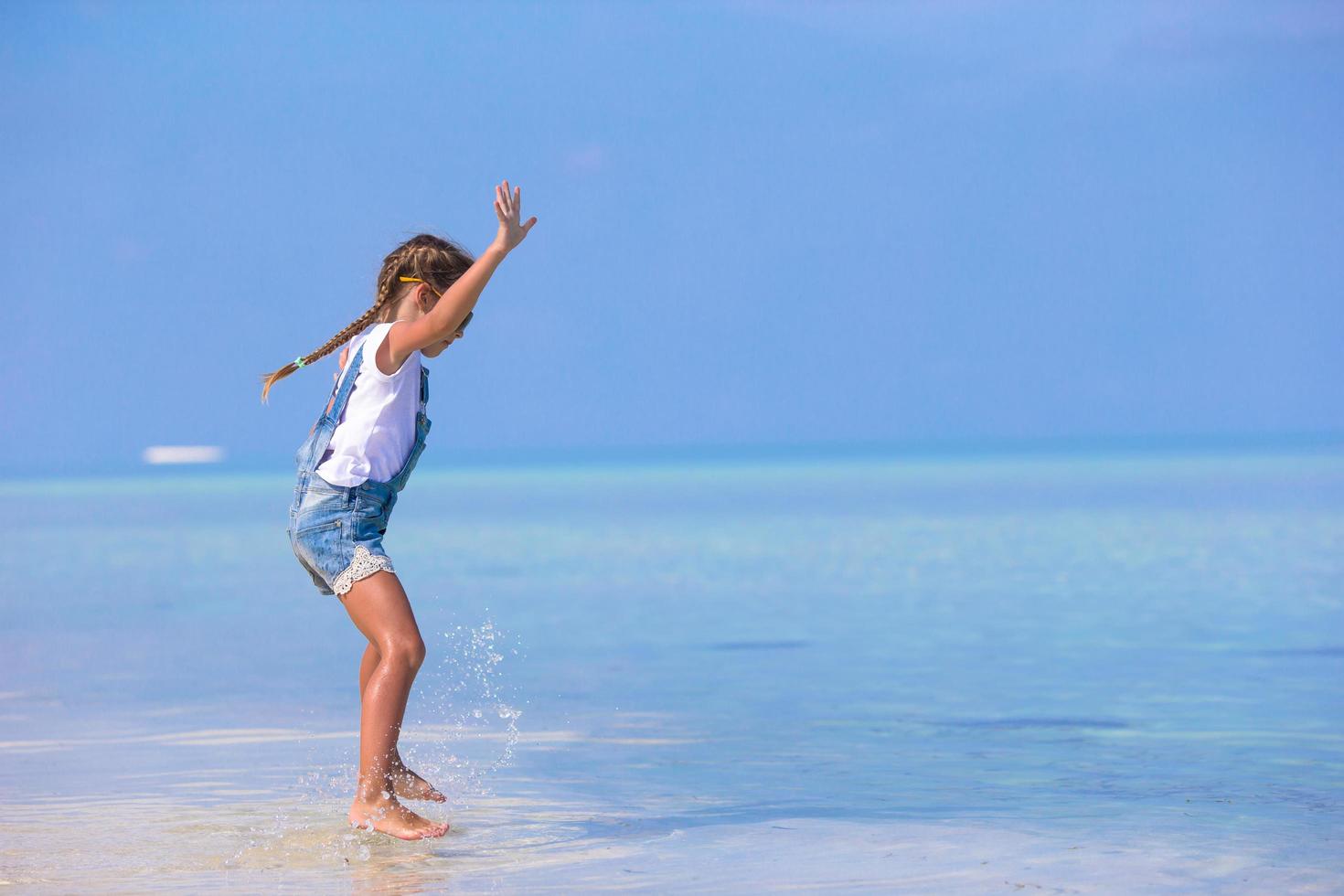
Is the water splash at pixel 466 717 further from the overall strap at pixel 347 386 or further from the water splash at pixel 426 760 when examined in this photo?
the overall strap at pixel 347 386

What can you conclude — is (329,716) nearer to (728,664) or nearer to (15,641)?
(728,664)

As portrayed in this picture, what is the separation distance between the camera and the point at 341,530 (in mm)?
3586

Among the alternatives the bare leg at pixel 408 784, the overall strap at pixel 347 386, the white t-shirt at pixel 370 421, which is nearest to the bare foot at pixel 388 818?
the bare leg at pixel 408 784

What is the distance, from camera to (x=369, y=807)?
353 cm

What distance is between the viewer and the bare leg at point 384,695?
139 inches

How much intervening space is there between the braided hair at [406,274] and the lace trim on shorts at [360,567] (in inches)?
17.7

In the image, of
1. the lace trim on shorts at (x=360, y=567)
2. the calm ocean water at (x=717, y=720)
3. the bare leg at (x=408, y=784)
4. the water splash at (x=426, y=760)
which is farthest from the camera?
the bare leg at (x=408, y=784)

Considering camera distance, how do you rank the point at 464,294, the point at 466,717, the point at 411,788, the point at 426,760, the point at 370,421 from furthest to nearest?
the point at 466,717, the point at 426,760, the point at 411,788, the point at 370,421, the point at 464,294

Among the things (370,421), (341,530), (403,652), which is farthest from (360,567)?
(370,421)

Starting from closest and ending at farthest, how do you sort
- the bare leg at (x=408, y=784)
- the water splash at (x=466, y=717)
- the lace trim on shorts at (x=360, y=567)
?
the lace trim on shorts at (x=360, y=567) < the bare leg at (x=408, y=784) < the water splash at (x=466, y=717)

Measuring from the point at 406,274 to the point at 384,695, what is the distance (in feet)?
3.01

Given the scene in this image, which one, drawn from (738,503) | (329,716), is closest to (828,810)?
(329,716)

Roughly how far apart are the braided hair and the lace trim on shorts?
1.47 feet

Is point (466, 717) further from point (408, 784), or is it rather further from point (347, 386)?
point (347, 386)
